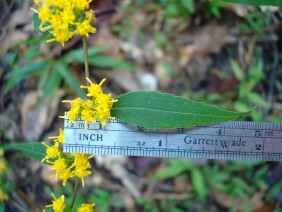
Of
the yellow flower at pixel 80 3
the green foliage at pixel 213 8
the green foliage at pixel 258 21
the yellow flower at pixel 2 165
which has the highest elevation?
the green foliage at pixel 213 8

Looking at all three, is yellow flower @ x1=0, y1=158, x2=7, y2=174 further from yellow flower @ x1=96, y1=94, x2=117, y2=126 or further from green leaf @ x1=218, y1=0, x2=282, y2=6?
green leaf @ x1=218, y1=0, x2=282, y2=6

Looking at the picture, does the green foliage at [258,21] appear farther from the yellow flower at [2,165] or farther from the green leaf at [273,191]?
the yellow flower at [2,165]

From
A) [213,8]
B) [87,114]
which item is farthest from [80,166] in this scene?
[213,8]

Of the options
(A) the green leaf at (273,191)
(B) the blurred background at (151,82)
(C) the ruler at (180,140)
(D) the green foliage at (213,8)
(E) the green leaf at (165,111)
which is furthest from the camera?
(D) the green foliage at (213,8)

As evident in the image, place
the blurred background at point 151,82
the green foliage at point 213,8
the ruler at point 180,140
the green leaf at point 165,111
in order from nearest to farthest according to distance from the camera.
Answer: the green leaf at point 165,111, the ruler at point 180,140, the blurred background at point 151,82, the green foliage at point 213,8

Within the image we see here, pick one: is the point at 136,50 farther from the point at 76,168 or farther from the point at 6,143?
the point at 76,168

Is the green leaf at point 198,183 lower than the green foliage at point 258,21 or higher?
lower

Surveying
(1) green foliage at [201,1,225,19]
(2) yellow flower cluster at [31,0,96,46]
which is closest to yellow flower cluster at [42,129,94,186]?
(2) yellow flower cluster at [31,0,96,46]

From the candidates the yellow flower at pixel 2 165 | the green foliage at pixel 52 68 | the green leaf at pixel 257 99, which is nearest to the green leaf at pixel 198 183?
the green leaf at pixel 257 99
